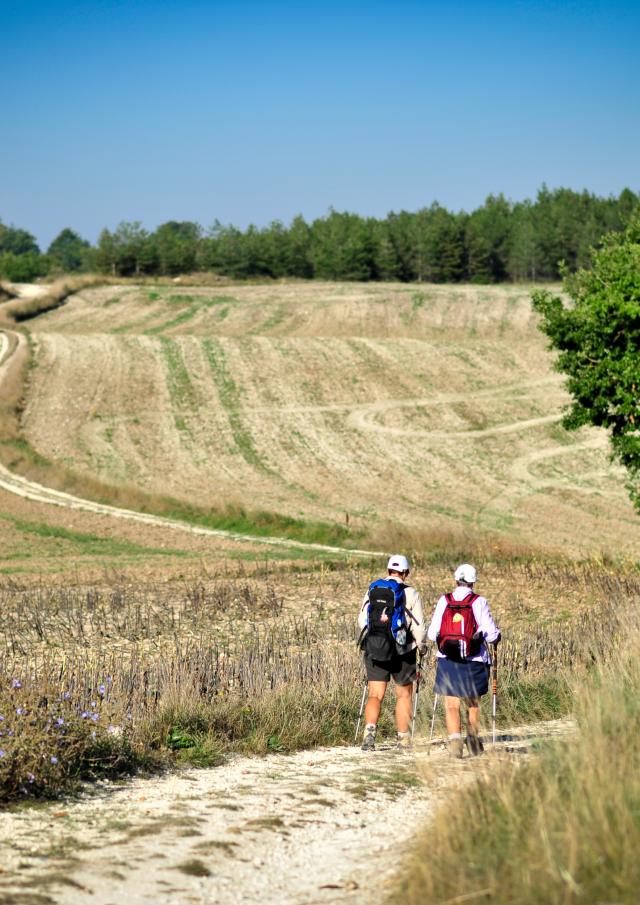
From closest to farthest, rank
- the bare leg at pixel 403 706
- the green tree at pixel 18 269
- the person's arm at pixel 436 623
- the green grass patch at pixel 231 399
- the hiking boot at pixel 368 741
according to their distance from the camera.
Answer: the person's arm at pixel 436 623 < the hiking boot at pixel 368 741 < the bare leg at pixel 403 706 < the green grass patch at pixel 231 399 < the green tree at pixel 18 269

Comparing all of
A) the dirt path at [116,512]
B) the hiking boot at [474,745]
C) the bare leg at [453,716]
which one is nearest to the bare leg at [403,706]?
the bare leg at [453,716]

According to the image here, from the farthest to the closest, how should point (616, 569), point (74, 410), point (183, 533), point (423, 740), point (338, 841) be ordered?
1. point (74, 410)
2. point (183, 533)
3. point (616, 569)
4. point (423, 740)
5. point (338, 841)

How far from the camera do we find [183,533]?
3628 cm

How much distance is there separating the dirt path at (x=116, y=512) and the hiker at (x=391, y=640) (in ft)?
70.7

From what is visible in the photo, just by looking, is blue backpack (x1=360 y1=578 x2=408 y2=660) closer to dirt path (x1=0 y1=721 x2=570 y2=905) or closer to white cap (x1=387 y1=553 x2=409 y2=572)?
white cap (x1=387 y1=553 x2=409 y2=572)

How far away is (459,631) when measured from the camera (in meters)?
11.1

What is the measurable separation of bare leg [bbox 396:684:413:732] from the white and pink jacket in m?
0.77

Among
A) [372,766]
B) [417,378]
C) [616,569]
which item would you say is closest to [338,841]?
[372,766]

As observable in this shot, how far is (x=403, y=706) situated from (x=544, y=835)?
20.7ft

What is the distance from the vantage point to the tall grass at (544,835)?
18.1 ft

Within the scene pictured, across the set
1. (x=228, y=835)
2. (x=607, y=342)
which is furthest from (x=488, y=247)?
(x=228, y=835)

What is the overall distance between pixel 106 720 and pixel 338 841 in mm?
3400

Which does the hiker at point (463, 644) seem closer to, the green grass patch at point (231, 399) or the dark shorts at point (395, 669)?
the dark shorts at point (395, 669)

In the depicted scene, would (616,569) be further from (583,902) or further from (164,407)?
(164,407)
